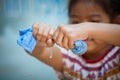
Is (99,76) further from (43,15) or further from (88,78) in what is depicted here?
(43,15)

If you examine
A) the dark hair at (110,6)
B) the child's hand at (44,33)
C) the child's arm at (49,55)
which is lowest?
the child's arm at (49,55)

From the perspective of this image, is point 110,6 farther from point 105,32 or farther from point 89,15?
point 105,32

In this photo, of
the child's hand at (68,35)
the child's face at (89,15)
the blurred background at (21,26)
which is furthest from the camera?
the blurred background at (21,26)

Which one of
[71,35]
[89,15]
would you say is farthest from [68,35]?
[89,15]

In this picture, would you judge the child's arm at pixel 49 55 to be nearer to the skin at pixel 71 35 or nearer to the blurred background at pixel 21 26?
the skin at pixel 71 35

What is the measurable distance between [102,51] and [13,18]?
0.31 m

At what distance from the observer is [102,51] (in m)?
0.67

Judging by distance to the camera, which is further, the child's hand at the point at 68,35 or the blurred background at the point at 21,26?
the blurred background at the point at 21,26

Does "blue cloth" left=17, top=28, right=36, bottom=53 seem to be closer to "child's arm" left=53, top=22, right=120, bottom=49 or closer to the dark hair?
"child's arm" left=53, top=22, right=120, bottom=49

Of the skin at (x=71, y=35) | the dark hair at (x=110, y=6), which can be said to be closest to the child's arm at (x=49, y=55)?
the skin at (x=71, y=35)

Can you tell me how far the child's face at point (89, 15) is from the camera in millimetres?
604

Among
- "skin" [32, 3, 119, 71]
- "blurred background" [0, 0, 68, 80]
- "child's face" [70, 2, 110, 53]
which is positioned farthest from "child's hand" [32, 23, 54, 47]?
"blurred background" [0, 0, 68, 80]

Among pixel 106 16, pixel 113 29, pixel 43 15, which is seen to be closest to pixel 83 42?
pixel 113 29

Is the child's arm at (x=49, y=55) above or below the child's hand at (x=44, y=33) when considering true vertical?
below
